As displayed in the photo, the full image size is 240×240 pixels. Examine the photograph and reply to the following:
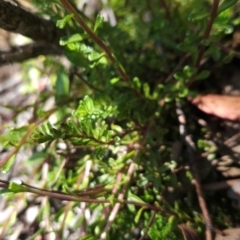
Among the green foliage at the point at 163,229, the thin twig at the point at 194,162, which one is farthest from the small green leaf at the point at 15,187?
the thin twig at the point at 194,162

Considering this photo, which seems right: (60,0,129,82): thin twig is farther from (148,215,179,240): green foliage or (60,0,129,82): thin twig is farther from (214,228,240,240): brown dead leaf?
(214,228,240,240): brown dead leaf

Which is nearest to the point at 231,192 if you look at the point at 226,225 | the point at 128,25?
the point at 226,225

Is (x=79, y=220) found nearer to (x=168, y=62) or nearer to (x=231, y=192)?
(x=231, y=192)

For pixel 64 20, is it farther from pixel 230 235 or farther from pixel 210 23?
pixel 230 235

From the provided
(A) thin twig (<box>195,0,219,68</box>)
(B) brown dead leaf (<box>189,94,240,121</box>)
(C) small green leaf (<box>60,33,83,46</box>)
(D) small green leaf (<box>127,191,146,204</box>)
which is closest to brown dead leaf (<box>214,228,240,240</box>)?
(D) small green leaf (<box>127,191,146,204</box>)

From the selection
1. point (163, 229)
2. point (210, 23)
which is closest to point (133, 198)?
point (163, 229)

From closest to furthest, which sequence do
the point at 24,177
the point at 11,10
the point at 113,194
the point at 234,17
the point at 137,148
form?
1. the point at 11,10
2. the point at 113,194
3. the point at 137,148
4. the point at 234,17
5. the point at 24,177
